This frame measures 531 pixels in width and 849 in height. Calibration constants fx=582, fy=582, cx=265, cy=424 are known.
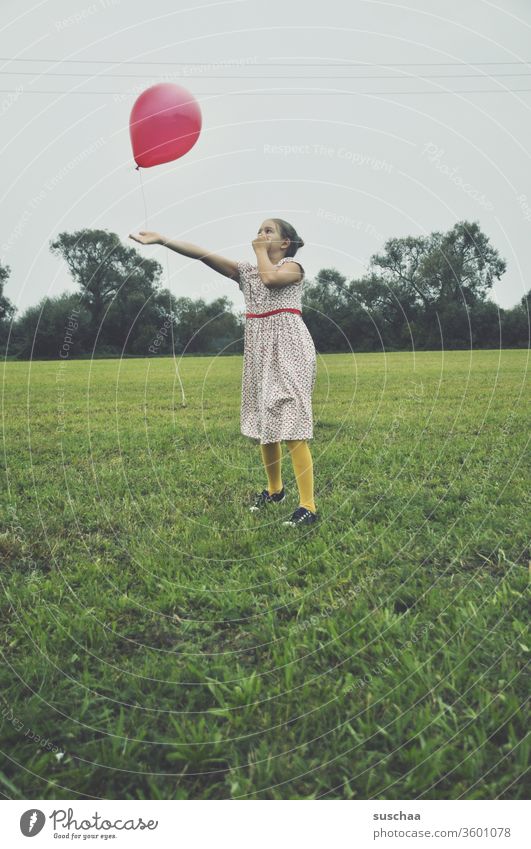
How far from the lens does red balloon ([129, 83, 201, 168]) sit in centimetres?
364

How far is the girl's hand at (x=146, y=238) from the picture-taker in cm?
332

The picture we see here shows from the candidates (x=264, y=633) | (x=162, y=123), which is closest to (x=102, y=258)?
(x=162, y=123)

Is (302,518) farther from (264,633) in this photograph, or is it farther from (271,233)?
(271,233)

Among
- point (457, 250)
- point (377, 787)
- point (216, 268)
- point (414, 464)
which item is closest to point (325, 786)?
point (377, 787)

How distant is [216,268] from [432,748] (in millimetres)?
3110

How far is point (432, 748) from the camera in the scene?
5.71ft

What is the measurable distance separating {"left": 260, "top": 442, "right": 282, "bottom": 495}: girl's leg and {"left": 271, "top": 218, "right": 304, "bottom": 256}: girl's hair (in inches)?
52.2

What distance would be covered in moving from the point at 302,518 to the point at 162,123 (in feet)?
8.67

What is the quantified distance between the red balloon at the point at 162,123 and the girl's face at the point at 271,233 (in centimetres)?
79

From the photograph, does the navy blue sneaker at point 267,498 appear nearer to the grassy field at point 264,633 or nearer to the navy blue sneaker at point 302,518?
the grassy field at point 264,633

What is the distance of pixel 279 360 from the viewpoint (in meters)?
3.78

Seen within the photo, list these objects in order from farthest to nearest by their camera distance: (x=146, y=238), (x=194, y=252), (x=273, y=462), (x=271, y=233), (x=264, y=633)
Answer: (x=273, y=462) < (x=271, y=233) < (x=194, y=252) < (x=146, y=238) < (x=264, y=633)

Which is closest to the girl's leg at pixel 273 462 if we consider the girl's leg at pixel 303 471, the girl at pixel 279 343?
the girl at pixel 279 343

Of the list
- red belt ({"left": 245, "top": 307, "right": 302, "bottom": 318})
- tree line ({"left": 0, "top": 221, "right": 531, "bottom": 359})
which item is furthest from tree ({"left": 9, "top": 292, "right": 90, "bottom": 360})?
red belt ({"left": 245, "top": 307, "right": 302, "bottom": 318})
